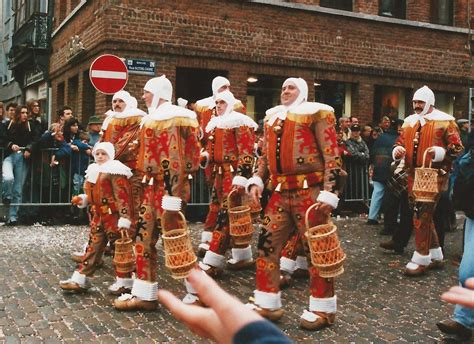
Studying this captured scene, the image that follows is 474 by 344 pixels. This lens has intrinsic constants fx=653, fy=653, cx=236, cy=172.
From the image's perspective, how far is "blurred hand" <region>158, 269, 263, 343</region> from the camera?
118cm

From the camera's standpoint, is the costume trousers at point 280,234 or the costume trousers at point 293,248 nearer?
the costume trousers at point 280,234

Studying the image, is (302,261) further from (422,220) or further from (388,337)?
(388,337)

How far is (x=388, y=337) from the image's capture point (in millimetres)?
5355

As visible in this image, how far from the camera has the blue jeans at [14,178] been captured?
11273mm

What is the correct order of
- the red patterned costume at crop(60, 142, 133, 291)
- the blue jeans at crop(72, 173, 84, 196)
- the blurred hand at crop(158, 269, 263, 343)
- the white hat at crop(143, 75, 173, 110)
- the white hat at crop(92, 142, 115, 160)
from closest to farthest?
1. the blurred hand at crop(158, 269, 263, 343)
2. the white hat at crop(143, 75, 173, 110)
3. the red patterned costume at crop(60, 142, 133, 291)
4. the white hat at crop(92, 142, 115, 160)
5. the blue jeans at crop(72, 173, 84, 196)

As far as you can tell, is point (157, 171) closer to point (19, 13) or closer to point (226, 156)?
point (226, 156)

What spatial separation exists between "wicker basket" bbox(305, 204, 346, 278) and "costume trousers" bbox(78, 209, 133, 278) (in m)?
2.14

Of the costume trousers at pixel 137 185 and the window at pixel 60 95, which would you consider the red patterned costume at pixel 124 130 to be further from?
the window at pixel 60 95

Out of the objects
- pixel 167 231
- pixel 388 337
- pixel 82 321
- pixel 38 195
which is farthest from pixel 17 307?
pixel 38 195

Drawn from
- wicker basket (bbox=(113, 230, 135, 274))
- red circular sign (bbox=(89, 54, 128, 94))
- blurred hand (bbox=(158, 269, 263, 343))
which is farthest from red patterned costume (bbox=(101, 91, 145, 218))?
blurred hand (bbox=(158, 269, 263, 343))

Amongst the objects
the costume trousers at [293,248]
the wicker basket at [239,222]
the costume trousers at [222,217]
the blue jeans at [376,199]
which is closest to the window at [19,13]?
the blue jeans at [376,199]

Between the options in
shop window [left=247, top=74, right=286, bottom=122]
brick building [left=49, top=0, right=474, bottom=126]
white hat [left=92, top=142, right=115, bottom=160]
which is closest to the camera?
white hat [left=92, top=142, right=115, bottom=160]

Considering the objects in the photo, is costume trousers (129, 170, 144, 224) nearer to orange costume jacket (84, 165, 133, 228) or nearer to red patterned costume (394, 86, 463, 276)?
orange costume jacket (84, 165, 133, 228)

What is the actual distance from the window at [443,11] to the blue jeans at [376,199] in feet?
30.7
